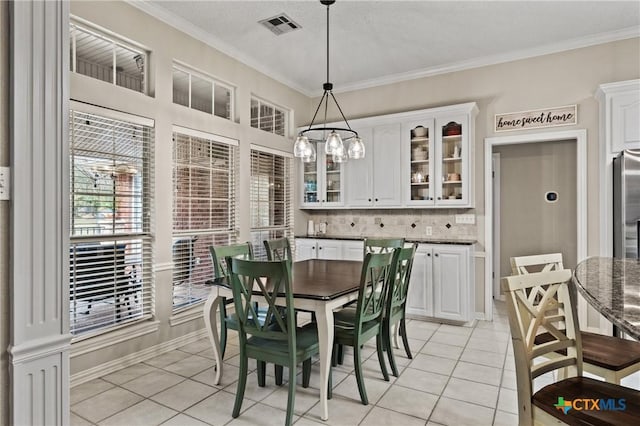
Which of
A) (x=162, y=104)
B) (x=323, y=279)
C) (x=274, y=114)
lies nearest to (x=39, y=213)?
(x=323, y=279)

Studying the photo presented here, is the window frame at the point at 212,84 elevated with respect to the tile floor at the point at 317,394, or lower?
elevated

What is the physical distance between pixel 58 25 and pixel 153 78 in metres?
1.86

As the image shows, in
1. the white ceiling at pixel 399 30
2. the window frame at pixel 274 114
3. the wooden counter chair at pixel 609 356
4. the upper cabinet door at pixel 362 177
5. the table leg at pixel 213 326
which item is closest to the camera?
the wooden counter chair at pixel 609 356

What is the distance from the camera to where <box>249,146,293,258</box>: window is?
4.62m

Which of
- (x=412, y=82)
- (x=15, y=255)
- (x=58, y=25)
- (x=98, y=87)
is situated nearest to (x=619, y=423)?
(x=15, y=255)

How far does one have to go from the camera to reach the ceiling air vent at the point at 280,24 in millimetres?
Result: 3485

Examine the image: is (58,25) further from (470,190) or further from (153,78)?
(470,190)

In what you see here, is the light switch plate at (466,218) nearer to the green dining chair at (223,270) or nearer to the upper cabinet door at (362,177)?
the upper cabinet door at (362,177)

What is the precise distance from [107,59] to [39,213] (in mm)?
2208

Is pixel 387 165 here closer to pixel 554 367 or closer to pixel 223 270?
pixel 223 270

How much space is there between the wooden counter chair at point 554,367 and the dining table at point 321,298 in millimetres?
1101

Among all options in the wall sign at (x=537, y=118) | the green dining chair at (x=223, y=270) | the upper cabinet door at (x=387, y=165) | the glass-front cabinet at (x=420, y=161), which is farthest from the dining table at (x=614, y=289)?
the upper cabinet door at (x=387, y=165)

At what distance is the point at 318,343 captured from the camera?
2414mm

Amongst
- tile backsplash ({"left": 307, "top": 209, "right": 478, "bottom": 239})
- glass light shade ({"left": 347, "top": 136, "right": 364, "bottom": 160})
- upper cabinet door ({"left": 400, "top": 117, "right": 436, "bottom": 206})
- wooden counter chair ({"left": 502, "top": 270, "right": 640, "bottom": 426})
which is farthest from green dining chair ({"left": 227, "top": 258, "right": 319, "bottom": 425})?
tile backsplash ({"left": 307, "top": 209, "right": 478, "bottom": 239})
